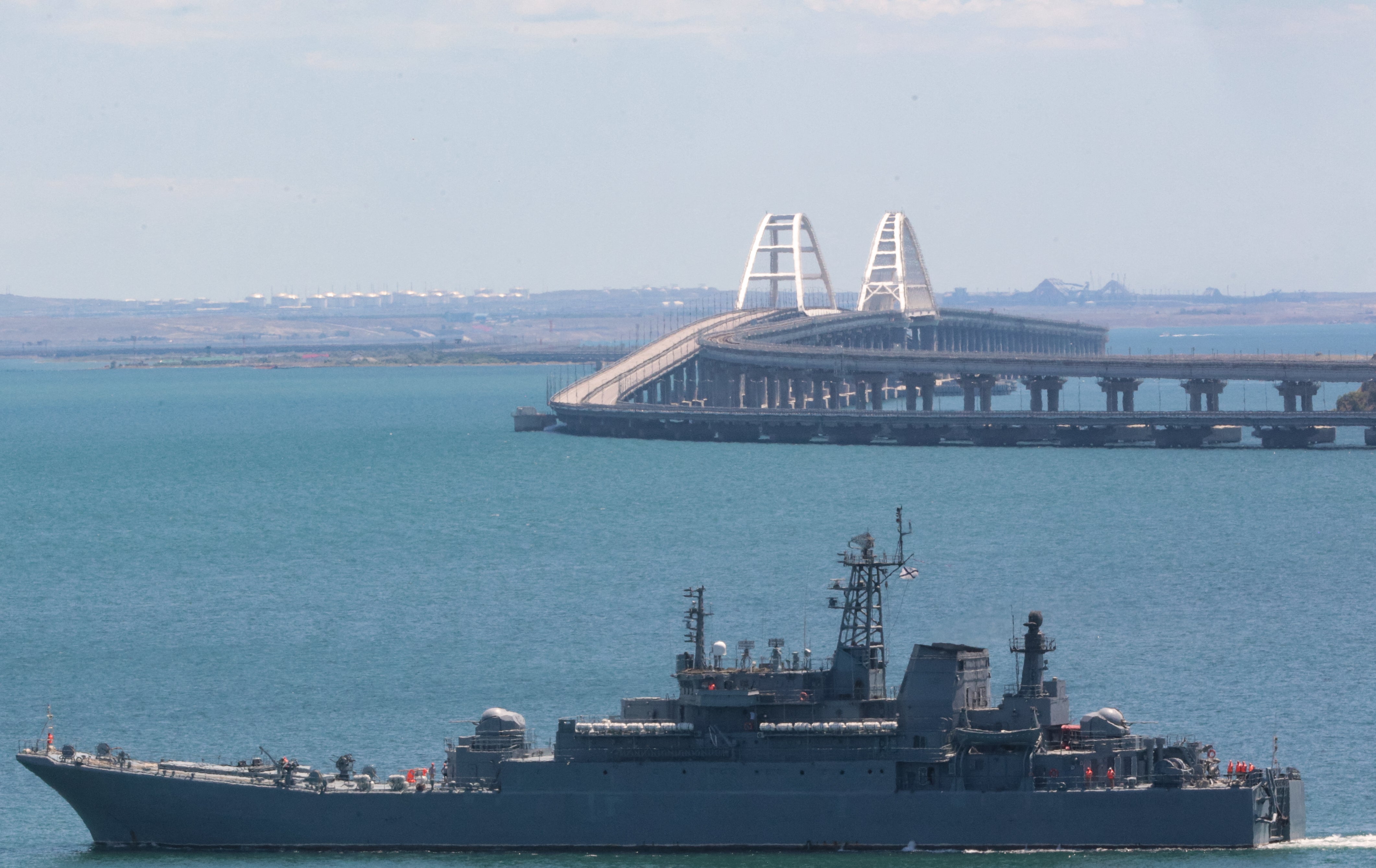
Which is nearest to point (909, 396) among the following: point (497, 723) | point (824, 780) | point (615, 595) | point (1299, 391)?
point (1299, 391)

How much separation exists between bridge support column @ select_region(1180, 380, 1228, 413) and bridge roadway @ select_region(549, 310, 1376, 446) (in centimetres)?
13

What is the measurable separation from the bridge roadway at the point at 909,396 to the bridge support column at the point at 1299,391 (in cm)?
14

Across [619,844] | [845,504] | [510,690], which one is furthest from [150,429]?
[619,844]

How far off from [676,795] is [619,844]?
154cm

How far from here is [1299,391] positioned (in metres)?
151

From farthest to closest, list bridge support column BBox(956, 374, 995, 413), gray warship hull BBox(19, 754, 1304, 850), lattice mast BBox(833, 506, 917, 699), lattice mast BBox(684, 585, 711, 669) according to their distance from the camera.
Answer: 1. bridge support column BBox(956, 374, 995, 413)
2. lattice mast BBox(833, 506, 917, 699)
3. lattice mast BBox(684, 585, 711, 669)
4. gray warship hull BBox(19, 754, 1304, 850)

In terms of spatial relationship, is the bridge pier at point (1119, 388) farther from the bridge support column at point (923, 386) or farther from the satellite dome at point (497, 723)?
the satellite dome at point (497, 723)

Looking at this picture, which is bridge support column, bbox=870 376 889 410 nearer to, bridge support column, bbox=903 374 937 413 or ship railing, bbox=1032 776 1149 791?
bridge support column, bbox=903 374 937 413

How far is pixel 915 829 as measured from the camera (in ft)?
148

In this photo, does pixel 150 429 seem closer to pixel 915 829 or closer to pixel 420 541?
pixel 420 541

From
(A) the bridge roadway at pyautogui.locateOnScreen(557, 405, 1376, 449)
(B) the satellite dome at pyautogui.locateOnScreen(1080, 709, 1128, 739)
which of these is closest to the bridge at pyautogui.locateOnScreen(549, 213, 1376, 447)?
(A) the bridge roadway at pyautogui.locateOnScreen(557, 405, 1376, 449)

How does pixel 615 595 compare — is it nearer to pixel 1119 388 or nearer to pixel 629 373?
pixel 1119 388

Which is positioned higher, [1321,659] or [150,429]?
[150,429]

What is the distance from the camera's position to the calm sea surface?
177ft
